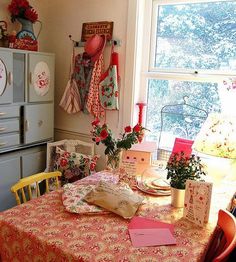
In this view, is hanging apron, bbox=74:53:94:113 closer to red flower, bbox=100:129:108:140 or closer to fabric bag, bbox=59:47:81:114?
fabric bag, bbox=59:47:81:114

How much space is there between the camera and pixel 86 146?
107 inches

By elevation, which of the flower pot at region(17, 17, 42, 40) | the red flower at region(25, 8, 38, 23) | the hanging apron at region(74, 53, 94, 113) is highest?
the red flower at region(25, 8, 38, 23)

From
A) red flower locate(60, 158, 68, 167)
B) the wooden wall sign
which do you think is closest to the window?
the wooden wall sign

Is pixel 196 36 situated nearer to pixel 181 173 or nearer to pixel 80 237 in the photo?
pixel 181 173

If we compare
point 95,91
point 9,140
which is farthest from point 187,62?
point 9,140

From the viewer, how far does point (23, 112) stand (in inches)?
97.6

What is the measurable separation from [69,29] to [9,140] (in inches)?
46.1

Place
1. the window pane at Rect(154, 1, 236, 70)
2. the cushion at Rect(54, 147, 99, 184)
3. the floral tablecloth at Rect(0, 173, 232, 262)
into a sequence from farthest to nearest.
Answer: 1. the cushion at Rect(54, 147, 99, 184)
2. the window pane at Rect(154, 1, 236, 70)
3. the floral tablecloth at Rect(0, 173, 232, 262)

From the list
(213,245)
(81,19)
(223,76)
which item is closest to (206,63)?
(223,76)

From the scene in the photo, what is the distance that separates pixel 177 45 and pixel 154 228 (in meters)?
1.62

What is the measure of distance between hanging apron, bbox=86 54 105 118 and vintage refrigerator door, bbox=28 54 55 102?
15.4 inches

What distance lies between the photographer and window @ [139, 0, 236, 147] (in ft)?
7.28

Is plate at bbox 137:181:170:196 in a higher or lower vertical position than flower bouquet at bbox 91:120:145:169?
lower

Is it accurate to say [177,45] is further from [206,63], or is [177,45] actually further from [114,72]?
[114,72]
